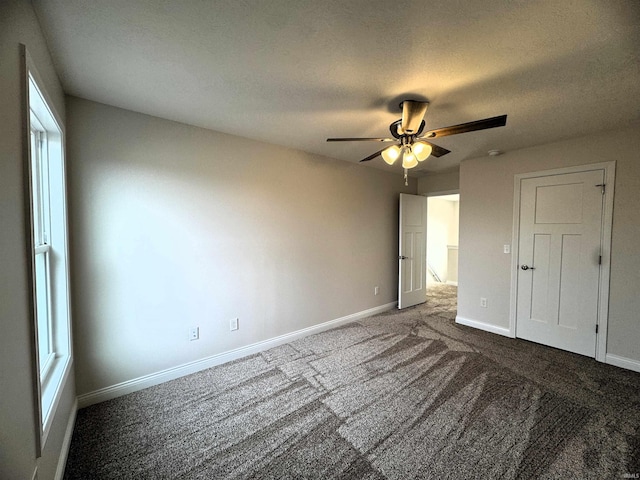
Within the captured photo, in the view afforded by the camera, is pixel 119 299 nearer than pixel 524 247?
Yes

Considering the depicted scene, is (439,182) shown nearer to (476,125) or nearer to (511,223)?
(511,223)

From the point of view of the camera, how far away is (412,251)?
4.61m

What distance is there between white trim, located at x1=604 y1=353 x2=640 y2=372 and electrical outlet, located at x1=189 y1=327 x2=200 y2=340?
4.06 meters

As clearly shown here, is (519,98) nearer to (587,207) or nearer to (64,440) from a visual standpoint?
(587,207)

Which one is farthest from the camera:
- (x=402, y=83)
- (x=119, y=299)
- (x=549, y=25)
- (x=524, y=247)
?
(x=524, y=247)

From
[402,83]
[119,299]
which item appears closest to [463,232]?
[402,83]

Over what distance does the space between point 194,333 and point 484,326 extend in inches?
141

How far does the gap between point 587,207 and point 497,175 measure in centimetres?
95

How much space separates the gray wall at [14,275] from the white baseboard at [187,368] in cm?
105

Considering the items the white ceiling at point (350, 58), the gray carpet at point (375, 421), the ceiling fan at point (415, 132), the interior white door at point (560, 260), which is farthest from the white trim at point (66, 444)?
the interior white door at point (560, 260)

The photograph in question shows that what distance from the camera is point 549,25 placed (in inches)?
49.4

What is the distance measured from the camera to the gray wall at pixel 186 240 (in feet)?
6.76

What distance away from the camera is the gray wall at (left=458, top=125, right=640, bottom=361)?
8.30ft

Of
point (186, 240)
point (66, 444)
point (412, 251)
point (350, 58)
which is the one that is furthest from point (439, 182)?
point (66, 444)
